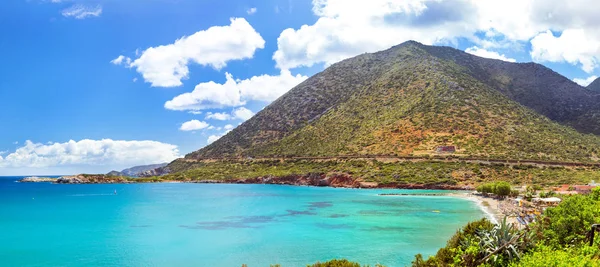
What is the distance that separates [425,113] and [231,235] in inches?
3020

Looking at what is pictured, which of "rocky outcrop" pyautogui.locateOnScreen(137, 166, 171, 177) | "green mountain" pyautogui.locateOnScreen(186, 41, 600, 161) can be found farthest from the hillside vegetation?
"rocky outcrop" pyautogui.locateOnScreen(137, 166, 171, 177)

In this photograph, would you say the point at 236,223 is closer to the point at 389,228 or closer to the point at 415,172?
the point at 389,228

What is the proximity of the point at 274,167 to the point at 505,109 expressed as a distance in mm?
61954

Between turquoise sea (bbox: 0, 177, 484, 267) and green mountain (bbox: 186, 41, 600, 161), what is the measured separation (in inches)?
1623

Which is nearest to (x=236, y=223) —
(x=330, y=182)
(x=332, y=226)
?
(x=332, y=226)

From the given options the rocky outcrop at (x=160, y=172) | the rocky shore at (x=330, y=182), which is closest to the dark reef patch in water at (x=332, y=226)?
the rocky shore at (x=330, y=182)

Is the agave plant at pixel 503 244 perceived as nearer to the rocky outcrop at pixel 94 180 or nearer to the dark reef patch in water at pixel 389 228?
the dark reef patch in water at pixel 389 228

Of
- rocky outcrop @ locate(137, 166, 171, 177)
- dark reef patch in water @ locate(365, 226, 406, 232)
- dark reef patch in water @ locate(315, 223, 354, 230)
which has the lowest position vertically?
dark reef patch in water @ locate(365, 226, 406, 232)

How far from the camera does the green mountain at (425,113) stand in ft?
303

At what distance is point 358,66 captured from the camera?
149750mm

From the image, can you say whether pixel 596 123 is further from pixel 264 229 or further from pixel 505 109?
pixel 264 229

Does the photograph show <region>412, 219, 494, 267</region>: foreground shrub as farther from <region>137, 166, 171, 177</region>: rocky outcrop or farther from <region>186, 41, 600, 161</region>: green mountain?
<region>137, 166, 171, 177</region>: rocky outcrop

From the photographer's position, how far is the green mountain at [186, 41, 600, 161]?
92250mm

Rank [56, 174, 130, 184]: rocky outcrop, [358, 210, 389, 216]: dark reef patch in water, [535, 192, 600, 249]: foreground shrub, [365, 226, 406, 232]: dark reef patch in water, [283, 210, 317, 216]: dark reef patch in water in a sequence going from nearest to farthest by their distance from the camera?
1. [535, 192, 600, 249]: foreground shrub
2. [365, 226, 406, 232]: dark reef patch in water
3. [358, 210, 389, 216]: dark reef patch in water
4. [283, 210, 317, 216]: dark reef patch in water
5. [56, 174, 130, 184]: rocky outcrop
